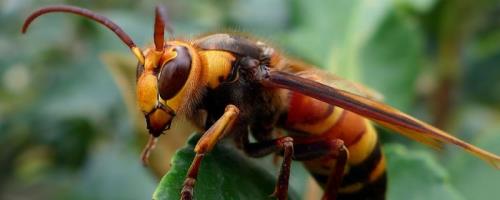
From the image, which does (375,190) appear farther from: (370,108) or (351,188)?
(370,108)

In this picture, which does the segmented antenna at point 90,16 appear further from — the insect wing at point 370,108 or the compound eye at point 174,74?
the insect wing at point 370,108

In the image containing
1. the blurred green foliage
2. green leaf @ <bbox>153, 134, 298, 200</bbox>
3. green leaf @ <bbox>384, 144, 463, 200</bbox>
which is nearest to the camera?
green leaf @ <bbox>153, 134, 298, 200</bbox>

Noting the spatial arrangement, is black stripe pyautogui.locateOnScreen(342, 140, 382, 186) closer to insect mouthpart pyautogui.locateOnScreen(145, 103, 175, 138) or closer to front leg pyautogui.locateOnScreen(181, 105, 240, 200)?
front leg pyautogui.locateOnScreen(181, 105, 240, 200)

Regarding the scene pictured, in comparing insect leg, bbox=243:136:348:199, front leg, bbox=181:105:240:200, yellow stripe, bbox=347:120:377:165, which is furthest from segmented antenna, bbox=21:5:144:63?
yellow stripe, bbox=347:120:377:165

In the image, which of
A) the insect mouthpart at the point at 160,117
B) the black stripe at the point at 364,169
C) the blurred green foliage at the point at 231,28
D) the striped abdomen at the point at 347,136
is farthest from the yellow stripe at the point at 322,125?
the insect mouthpart at the point at 160,117

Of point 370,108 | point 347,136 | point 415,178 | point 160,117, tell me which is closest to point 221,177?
point 160,117

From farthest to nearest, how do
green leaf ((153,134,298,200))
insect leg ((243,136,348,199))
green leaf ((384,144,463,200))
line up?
green leaf ((384,144,463,200)), insect leg ((243,136,348,199)), green leaf ((153,134,298,200))

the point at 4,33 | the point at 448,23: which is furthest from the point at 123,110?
the point at 448,23

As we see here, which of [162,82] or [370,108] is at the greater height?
[162,82]
